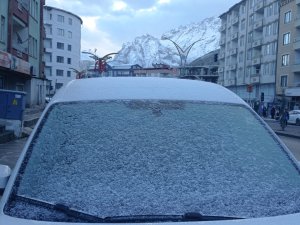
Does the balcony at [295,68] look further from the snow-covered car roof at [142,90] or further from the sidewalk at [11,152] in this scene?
the snow-covered car roof at [142,90]

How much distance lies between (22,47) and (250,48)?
43408 millimetres

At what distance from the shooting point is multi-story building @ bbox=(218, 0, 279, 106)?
199 feet

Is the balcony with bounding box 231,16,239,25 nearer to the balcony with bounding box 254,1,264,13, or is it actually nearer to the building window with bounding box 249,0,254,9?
the building window with bounding box 249,0,254,9

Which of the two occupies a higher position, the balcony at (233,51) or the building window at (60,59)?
the balcony at (233,51)

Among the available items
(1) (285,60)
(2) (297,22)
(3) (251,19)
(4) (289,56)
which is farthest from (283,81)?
(3) (251,19)

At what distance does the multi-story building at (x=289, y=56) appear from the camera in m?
52.4

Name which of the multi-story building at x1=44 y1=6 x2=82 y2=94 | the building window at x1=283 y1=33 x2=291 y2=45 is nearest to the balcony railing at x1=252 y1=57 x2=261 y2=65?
the building window at x1=283 y1=33 x2=291 y2=45

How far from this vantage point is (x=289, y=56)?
54.0 metres

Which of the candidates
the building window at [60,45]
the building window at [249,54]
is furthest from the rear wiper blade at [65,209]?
the building window at [60,45]

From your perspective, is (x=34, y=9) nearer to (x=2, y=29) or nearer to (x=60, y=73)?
(x=2, y=29)

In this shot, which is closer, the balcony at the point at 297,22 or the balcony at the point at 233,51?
the balcony at the point at 297,22

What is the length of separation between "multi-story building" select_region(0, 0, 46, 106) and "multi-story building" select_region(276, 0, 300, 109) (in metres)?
27.1


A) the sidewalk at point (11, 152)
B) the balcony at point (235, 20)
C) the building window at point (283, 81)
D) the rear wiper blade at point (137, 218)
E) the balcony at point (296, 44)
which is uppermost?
the balcony at point (235, 20)

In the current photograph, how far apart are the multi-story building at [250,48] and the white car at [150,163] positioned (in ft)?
165
